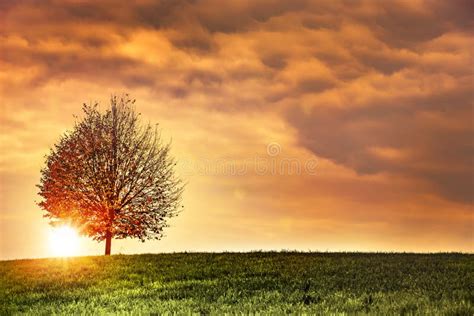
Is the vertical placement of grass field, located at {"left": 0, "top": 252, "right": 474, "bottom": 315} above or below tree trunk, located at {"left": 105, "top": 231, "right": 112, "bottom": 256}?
below

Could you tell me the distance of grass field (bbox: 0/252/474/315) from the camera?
1530 cm

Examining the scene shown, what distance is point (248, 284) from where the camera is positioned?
66.0ft

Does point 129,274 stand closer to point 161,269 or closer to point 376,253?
point 161,269

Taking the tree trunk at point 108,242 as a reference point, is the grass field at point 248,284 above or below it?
below

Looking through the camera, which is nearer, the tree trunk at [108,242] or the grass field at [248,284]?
the grass field at [248,284]

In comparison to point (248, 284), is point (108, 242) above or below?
above

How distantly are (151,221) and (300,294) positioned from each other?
921 inches

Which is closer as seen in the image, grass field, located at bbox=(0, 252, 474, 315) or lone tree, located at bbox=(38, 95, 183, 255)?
grass field, located at bbox=(0, 252, 474, 315)

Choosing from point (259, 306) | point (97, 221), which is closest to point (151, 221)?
point (97, 221)

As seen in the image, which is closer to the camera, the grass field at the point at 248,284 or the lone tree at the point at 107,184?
the grass field at the point at 248,284

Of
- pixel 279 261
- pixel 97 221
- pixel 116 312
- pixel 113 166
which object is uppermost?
pixel 113 166

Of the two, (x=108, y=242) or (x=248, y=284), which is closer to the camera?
(x=248, y=284)

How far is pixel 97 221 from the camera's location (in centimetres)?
3881

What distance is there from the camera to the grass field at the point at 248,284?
15297 millimetres
